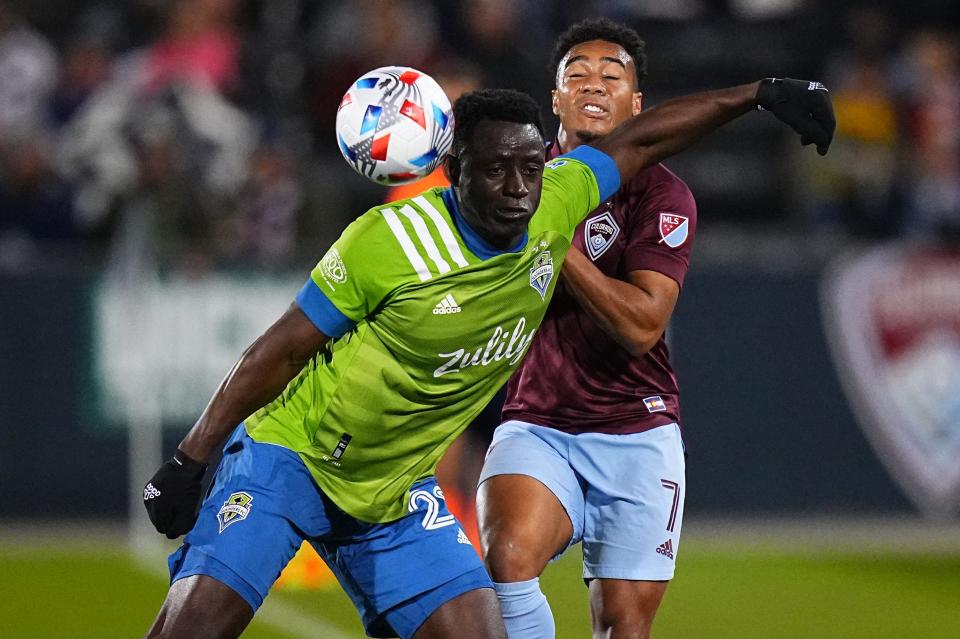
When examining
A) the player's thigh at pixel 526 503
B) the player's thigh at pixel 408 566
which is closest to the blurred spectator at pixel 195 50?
the player's thigh at pixel 526 503

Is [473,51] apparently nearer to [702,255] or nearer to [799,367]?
[702,255]

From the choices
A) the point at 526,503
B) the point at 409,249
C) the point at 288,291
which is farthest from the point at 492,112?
the point at 288,291

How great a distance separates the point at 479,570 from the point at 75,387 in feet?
21.9

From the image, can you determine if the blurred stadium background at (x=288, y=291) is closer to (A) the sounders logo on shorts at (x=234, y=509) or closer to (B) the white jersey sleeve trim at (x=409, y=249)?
(A) the sounders logo on shorts at (x=234, y=509)

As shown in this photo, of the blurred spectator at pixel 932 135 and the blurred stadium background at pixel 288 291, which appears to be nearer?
the blurred stadium background at pixel 288 291

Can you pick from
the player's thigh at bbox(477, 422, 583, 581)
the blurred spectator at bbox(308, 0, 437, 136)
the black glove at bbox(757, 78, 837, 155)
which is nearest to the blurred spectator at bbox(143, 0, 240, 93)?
the blurred spectator at bbox(308, 0, 437, 136)

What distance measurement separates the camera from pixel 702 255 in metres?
11.7

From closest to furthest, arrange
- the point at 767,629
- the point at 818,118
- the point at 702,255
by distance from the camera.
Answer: the point at 818,118, the point at 767,629, the point at 702,255

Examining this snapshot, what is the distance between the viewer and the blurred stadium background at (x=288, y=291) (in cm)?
1079

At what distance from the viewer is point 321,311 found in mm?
4434

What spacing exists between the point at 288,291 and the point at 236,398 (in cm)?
654

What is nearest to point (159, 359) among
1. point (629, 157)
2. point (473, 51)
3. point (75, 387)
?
point (75, 387)

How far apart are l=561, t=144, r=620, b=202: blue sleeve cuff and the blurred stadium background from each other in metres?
5.13

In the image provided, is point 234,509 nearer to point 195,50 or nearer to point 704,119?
point 704,119
